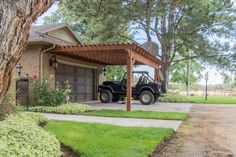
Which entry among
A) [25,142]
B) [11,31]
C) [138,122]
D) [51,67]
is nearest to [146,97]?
[51,67]

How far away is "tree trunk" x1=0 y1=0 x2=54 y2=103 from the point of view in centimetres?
178

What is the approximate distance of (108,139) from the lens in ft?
20.1

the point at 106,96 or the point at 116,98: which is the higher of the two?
the point at 106,96

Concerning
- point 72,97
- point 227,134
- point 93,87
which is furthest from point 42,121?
point 93,87

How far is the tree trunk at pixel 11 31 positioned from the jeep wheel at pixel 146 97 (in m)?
14.9

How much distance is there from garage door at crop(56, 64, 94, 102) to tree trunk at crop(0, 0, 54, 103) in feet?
42.7

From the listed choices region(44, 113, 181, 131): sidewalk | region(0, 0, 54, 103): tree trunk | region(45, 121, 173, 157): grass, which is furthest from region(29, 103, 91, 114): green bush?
region(0, 0, 54, 103): tree trunk

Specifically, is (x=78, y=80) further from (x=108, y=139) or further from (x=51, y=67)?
(x=108, y=139)

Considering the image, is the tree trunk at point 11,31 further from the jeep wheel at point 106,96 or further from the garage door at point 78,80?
the jeep wheel at point 106,96

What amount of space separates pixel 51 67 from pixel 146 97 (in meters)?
5.21

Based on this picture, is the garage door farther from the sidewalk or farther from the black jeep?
the sidewalk

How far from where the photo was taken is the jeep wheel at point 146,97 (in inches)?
654

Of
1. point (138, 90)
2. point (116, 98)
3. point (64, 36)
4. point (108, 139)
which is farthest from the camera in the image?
point (64, 36)

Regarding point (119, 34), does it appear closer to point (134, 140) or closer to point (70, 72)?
point (70, 72)
